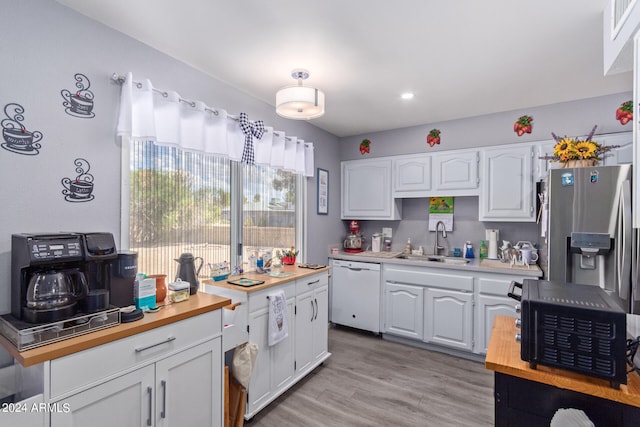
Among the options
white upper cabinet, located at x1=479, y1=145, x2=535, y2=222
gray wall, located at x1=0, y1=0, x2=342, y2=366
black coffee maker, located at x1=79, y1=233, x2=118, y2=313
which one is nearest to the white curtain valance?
gray wall, located at x1=0, y1=0, x2=342, y2=366

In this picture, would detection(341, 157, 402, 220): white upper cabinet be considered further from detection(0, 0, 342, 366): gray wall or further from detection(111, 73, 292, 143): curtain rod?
detection(0, 0, 342, 366): gray wall

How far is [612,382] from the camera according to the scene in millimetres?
976

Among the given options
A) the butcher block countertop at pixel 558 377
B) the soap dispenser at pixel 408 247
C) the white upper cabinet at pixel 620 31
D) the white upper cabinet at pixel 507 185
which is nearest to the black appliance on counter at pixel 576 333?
the butcher block countertop at pixel 558 377

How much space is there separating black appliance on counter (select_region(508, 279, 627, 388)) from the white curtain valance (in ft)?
6.83

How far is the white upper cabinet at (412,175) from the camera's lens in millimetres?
3412

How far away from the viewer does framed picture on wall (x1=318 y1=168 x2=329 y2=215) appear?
3.62m

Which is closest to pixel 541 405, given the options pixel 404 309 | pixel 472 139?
pixel 404 309

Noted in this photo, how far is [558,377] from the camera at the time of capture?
1.03m

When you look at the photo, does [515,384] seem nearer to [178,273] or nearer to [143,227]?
[178,273]

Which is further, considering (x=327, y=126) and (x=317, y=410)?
(x=327, y=126)

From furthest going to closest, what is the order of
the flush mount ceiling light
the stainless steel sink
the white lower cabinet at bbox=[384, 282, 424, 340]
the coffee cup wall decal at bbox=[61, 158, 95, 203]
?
1. the stainless steel sink
2. the white lower cabinet at bbox=[384, 282, 424, 340]
3. the flush mount ceiling light
4. the coffee cup wall decal at bbox=[61, 158, 95, 203]

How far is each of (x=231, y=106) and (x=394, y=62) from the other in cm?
133

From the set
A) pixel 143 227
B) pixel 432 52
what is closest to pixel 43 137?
pixel 143 227

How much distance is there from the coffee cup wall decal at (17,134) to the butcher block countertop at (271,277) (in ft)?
4.08
